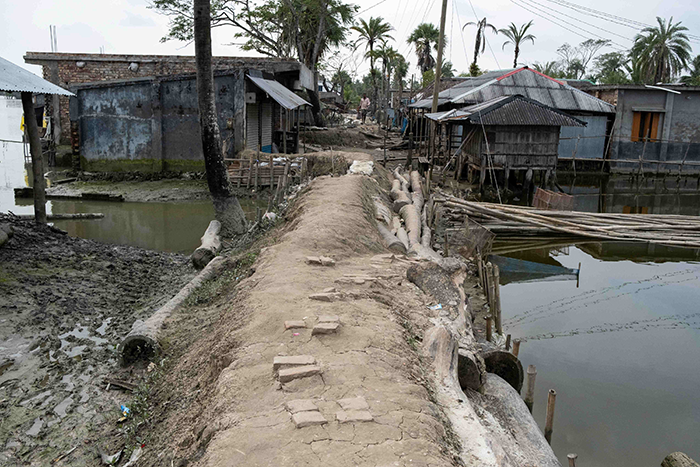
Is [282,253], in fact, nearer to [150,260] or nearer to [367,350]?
[367,350]

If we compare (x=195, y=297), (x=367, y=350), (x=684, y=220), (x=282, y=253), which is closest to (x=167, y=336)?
(x=195, y=297)

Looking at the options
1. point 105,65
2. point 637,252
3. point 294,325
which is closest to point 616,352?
point 294,325

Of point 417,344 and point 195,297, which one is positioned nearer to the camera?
point 417,344

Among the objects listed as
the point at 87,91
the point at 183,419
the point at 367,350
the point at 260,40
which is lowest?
the point at 183,419

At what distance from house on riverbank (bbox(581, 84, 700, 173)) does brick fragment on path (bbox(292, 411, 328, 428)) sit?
27.1 meters

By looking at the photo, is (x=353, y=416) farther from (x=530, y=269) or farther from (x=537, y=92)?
(x=537, y=92)

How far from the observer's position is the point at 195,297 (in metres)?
7.79

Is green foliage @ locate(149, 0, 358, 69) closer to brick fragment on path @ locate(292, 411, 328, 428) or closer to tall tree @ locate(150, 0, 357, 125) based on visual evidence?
tall tree @ locate(150, 0, 357, 125)

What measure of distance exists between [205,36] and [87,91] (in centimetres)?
1020

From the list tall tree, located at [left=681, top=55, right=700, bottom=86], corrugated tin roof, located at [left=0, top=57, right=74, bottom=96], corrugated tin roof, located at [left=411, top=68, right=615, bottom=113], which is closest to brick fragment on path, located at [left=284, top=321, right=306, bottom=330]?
corrugated tin roof, located at [left=0, top=57, right=74, bottom=96]

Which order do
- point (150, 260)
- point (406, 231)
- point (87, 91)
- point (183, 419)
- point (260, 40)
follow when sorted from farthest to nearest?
point (260, 40) → point (87, 91) → point (406, 231) → point (150, 260) → point (183, 419)

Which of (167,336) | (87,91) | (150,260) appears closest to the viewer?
(167,336)

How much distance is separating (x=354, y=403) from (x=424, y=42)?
4749cm

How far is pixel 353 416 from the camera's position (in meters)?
3.75
